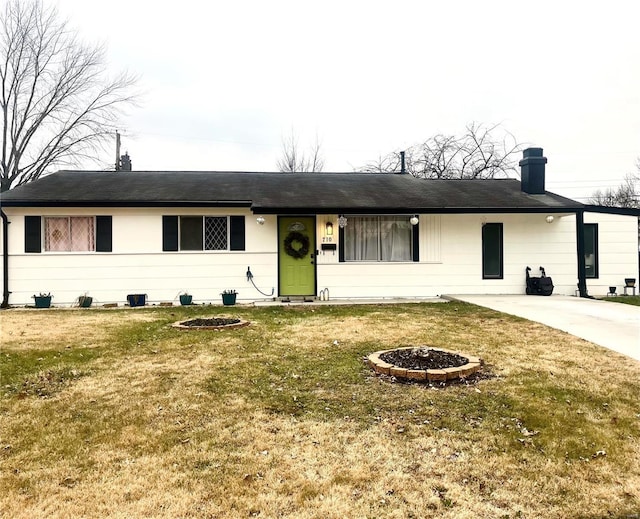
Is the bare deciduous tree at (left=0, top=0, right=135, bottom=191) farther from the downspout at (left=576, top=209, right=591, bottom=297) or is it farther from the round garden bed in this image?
the downspout at (left=576, top=209, right=591, bottom=297)

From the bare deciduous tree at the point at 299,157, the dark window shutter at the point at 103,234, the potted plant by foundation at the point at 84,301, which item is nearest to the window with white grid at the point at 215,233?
the dark window shutter at the point at 103,234

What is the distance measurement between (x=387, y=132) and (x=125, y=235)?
2111 centimetres

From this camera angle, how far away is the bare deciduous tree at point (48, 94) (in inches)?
784

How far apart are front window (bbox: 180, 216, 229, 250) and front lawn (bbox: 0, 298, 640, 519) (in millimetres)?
5186

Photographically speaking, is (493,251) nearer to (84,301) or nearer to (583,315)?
(583,315)

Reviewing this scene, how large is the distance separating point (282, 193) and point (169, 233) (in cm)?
296

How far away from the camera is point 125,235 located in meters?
10.7

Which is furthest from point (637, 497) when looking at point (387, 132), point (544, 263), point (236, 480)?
point (387, 132)

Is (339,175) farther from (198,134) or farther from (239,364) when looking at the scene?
(198,134)

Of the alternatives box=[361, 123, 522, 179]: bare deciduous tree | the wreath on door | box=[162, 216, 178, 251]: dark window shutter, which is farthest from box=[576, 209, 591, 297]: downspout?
box=[361, 123, 522, 179]: bare deciduous tree

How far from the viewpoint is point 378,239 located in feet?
37.4

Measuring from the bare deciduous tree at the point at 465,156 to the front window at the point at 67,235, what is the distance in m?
18.5

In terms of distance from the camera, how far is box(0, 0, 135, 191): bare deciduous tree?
19.9m

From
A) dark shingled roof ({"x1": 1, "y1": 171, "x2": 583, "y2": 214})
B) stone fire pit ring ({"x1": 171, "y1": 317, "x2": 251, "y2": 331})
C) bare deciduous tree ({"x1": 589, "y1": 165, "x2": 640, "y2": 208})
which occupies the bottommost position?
stone fire pit ring ({"x1": 171, "y1": 317, "x2": 251, "y2": 331})
